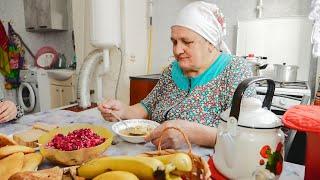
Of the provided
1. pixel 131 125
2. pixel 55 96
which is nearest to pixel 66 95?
pixel 55 96

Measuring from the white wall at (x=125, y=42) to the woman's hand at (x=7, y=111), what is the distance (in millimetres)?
1800

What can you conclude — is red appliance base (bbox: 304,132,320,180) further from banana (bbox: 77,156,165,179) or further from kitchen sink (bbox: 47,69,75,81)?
kitchen sink (bbox: 47,69,75,81)

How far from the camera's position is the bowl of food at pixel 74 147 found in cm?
80

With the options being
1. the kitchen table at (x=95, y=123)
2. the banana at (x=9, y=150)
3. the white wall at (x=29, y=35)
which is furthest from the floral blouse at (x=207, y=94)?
the white wall at (x=29, y=35)

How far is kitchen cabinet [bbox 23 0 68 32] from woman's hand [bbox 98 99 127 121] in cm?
310

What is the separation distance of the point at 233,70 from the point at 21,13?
173 inches

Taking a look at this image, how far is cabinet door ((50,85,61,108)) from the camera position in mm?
3820

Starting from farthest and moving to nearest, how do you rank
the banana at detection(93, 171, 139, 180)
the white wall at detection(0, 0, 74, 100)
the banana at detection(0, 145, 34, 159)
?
the white wall at detection(0, 0, 74, 100), the banana at detection(0, 145, 34, 159), the banana at detection(93, 171, 139, 180)

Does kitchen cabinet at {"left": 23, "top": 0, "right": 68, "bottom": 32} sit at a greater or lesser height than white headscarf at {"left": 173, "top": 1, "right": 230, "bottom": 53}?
greater

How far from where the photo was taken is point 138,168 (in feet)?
1.90

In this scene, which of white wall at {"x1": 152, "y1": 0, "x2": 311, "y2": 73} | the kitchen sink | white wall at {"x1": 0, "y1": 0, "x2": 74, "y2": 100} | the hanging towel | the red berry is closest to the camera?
the red berry

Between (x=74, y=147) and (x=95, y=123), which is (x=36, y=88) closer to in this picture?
(x=95, y=123)

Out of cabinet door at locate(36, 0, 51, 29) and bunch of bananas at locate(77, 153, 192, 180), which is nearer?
bunch of bananas at locate(77, 153, 192, 180)

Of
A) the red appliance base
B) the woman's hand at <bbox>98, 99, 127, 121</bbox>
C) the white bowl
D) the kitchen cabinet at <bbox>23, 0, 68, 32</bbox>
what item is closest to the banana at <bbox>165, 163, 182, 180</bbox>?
the red appliance base
